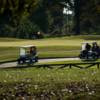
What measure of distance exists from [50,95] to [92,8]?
256 feet

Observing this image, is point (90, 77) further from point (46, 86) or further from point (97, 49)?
point (97, 49)

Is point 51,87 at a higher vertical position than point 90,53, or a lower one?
higher

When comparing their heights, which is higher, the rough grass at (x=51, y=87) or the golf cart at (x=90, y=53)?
the rough grass at (x=51, y=87)

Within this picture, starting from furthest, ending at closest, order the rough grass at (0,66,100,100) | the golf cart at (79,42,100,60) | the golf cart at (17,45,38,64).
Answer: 1. the golf cart at (79,42,100,60)
2. the golf cart at (17,45,38,64)
3. the rough grass at (0,66,100,100)

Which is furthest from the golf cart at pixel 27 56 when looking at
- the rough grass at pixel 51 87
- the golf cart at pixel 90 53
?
the rough grass at pixel 51 87

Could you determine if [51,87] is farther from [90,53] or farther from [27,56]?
[90,53]

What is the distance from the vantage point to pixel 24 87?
11.6 m

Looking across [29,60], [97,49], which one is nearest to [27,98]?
[29,60]

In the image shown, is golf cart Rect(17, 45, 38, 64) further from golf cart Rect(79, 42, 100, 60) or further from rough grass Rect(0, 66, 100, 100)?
rough grass Rect(0, 66, 100, 100)

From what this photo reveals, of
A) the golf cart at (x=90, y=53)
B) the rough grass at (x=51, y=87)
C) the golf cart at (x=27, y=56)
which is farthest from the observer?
the golf cart at (x=90, y=53)

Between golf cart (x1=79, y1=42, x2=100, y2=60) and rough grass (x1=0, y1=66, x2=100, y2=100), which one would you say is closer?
rough grass (x1=0, y1=66, x2=100, y2=100)

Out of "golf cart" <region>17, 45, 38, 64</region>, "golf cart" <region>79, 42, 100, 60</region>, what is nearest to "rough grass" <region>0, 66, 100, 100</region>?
"golf cart" <region>17, 45, 38, 64</region>

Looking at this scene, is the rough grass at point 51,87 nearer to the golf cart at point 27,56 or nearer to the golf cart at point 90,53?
the golf cart at point 27,56

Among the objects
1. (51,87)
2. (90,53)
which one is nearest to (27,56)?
(90,53)
